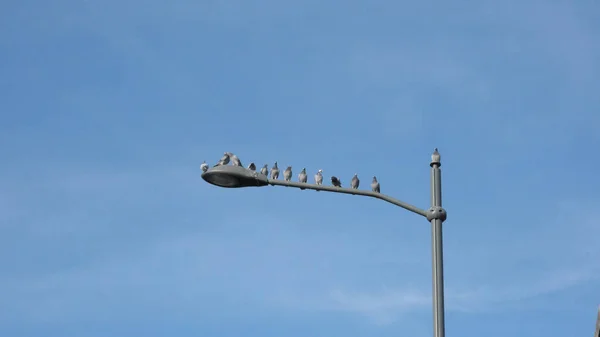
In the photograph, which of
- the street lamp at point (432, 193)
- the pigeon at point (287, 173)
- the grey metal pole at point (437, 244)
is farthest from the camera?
the pigeon at point (287, 173)

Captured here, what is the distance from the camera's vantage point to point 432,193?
58.7ft

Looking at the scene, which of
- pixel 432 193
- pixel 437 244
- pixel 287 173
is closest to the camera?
pixel 437 244

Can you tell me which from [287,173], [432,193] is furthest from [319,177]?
[432,193]

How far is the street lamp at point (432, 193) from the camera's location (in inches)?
672

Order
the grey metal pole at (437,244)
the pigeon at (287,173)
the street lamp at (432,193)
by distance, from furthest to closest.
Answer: the pigeon at (287,173)
the street lamp at (432,193)
the grey metal pole at (437,244)

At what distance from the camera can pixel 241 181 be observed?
61.5ft

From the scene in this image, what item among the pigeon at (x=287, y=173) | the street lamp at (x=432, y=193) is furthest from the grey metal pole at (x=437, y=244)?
the pigeon at (x=287, y=173)

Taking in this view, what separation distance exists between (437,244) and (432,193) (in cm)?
77

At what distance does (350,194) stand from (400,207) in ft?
2.20

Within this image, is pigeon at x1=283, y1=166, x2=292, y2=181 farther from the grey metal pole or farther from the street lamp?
the grey metal pole

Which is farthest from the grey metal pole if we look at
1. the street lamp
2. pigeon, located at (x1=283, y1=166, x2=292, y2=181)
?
pigeon, located at (x1=283, y1=166, x2=292, y2=181)

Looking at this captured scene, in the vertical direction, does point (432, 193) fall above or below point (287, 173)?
below

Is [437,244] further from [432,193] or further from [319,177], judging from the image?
[319,177]

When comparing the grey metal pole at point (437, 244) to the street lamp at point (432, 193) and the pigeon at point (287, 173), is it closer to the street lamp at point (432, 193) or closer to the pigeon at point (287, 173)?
the street lamp at point (432, 193)
